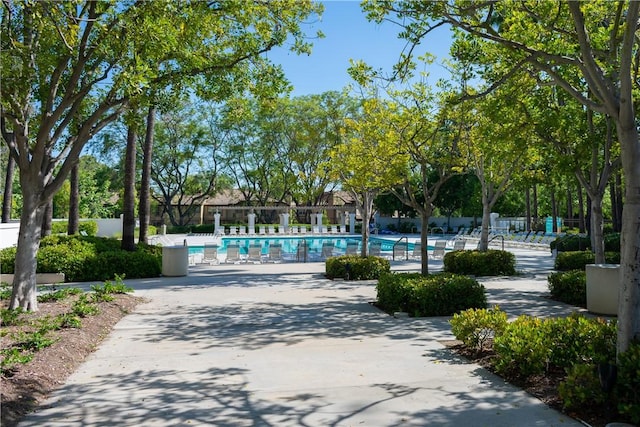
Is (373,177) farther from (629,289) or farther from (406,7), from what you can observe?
(629,289)

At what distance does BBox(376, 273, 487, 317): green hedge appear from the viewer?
9.04m

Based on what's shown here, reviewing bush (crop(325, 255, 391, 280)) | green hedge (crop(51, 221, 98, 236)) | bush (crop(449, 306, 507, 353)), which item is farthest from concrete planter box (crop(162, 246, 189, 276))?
green hedge (crop(51, 221, 98, 236))

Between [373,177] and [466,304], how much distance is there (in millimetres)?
6396

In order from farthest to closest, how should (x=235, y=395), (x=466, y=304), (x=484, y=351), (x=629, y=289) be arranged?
(x=466, y=304), (x=484, y=351), (x=235, y=395), (x=629, y=289)

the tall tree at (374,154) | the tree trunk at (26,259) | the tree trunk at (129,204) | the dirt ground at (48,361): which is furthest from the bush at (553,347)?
the tree trunk at (129,204)

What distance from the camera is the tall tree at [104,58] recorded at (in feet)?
24.3

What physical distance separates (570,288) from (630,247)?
6.42 metres

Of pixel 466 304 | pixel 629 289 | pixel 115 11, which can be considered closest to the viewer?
pixel 629 289

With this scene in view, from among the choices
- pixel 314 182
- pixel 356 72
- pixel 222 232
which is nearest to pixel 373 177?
pixel 356 72

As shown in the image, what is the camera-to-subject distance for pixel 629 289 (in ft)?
15.0

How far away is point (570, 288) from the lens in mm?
10461

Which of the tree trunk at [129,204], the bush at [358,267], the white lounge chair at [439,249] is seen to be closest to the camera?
the bush at [358,267]

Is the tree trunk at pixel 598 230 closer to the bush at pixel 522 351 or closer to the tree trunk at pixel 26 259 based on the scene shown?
the bush at pixel 522 351

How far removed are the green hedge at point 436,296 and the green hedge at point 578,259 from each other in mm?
7365
